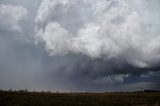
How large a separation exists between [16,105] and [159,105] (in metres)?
32.3

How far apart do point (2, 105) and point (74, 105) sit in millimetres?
17081

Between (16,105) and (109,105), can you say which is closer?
(16,105)

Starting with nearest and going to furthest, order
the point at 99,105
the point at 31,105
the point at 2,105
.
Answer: the point at 2,105 → the point at 31,105 → the point at 99,105

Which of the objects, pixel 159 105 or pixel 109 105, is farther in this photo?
pixel 109 105

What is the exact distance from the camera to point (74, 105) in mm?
65625

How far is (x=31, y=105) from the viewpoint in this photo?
6266 centimetres

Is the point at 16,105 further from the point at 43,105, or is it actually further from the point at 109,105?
the point at 109,105

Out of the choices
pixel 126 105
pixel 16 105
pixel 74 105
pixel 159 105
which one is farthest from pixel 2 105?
pixel 159 105

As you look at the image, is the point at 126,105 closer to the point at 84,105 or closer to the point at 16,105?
the point at 84,105

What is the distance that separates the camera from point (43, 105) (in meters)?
63.4

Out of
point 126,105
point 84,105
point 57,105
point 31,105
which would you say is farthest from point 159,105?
point 31,105

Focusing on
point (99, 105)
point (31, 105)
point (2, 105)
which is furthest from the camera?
point (99, 105)

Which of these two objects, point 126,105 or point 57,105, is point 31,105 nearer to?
point 57,105

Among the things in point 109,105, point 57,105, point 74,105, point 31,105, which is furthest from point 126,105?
point 31,105
